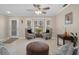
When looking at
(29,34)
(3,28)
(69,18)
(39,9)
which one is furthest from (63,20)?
(3,28)

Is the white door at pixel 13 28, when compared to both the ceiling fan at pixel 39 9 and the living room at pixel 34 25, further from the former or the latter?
the ceiling fan at pixel 39 9

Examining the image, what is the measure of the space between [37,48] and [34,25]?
0.45m

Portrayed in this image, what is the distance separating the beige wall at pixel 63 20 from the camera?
6.18ft

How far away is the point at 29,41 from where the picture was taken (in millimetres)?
2006

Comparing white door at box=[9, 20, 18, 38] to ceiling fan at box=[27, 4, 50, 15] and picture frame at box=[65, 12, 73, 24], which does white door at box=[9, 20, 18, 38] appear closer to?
ceiling fan at box=[27, 4, 50, 15]

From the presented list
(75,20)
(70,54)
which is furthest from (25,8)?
(70,54)

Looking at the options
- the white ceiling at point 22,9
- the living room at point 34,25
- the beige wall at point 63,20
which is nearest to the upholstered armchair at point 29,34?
the living room at point 34,25

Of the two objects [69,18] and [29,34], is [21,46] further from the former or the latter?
[69,18]

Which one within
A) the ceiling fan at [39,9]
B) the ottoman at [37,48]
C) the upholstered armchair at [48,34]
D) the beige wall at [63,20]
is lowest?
the ottoman at [37,48]

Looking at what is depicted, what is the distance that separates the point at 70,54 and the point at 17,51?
3.01ft
